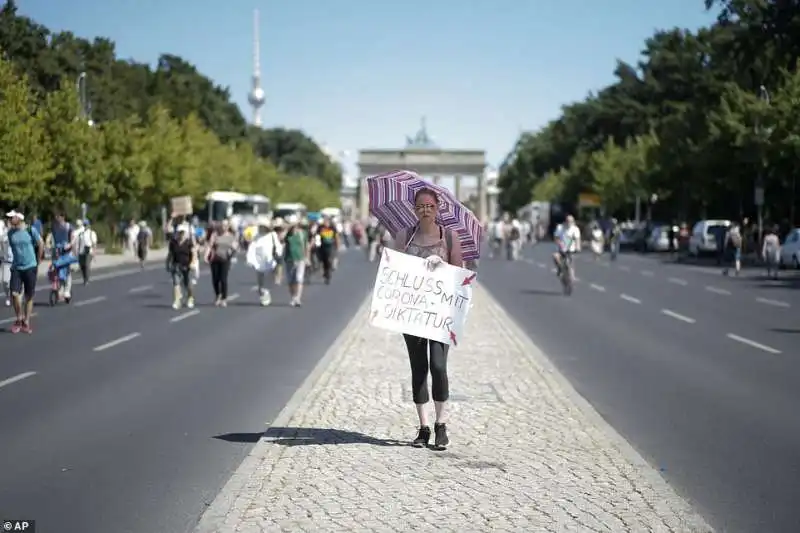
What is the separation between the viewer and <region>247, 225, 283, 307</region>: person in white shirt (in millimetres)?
26656

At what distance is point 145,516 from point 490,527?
1907 mm

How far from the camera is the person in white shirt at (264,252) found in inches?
1049

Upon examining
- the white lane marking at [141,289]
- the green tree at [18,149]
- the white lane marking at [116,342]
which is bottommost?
the white lane marking at [141,289]

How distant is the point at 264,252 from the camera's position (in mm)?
26703

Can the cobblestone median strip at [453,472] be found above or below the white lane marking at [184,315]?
above

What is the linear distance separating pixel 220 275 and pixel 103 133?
35783mm

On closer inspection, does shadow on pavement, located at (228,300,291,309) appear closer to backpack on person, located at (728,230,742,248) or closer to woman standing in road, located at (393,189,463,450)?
woman standing in road, located at (393,189,463,450)

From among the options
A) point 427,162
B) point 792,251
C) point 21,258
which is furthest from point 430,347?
point 427,162

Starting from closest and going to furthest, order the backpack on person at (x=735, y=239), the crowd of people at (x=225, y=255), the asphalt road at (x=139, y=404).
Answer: the asphalt road at (x=139, y=404)
the crowd of people at (x=225, y=255)
the backpack on person at (x=735, y=239)

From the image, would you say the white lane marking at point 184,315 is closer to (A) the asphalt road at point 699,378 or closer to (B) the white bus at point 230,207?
(A) the asphalt road at point 699,378

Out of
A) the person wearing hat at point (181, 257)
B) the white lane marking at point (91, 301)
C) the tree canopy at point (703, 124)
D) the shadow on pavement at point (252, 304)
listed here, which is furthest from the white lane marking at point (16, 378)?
the tree canopy at point (703, 124)

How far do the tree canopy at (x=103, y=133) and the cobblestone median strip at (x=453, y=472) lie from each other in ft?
107

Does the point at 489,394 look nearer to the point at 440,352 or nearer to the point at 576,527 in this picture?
the point at 440,352

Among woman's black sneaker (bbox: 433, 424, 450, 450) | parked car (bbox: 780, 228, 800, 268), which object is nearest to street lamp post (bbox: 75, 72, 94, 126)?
parked car (bbox: 780, 228, 800, 268)
